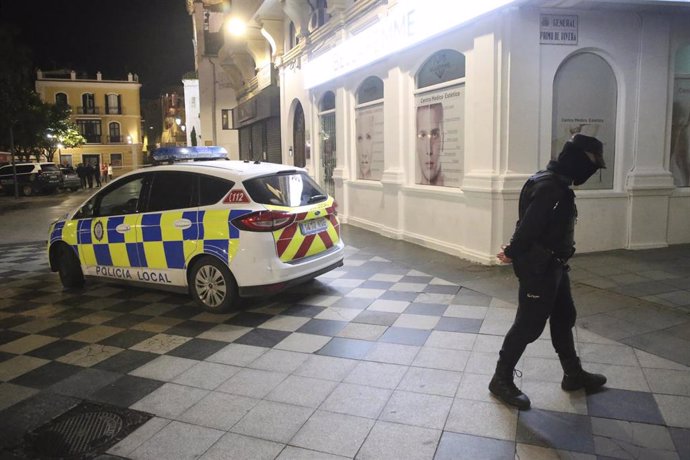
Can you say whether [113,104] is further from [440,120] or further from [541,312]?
[541,312]

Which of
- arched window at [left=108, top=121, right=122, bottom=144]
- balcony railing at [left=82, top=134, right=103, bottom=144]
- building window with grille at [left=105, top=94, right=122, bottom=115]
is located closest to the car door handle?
balcony railing at [left=82, top=134, right=103, bottom=144]

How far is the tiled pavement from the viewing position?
10.6ft

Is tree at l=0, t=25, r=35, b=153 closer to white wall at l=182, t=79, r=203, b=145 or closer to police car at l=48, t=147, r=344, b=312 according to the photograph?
white wall at l=182, t=79, r=203, b=145

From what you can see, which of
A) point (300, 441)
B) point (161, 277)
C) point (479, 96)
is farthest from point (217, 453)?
point (479, 96)

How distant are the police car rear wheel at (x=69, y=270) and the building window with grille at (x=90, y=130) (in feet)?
208

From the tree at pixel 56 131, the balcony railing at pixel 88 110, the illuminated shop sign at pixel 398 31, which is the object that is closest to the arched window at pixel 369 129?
the illuminated shop sign at pixel 398 31

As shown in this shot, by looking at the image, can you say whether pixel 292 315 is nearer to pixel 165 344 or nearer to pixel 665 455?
pixel 165 344

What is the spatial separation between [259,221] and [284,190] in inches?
24.9

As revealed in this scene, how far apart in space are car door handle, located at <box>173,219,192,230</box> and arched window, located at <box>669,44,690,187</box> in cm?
698

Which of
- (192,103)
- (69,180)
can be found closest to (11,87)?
(69,180)

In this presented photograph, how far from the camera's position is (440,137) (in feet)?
29.1

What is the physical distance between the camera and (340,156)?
1283cm

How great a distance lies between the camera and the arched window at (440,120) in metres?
8.36

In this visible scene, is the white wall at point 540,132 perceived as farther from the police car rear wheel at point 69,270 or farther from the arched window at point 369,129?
the police car rear wheel at point 69,270
